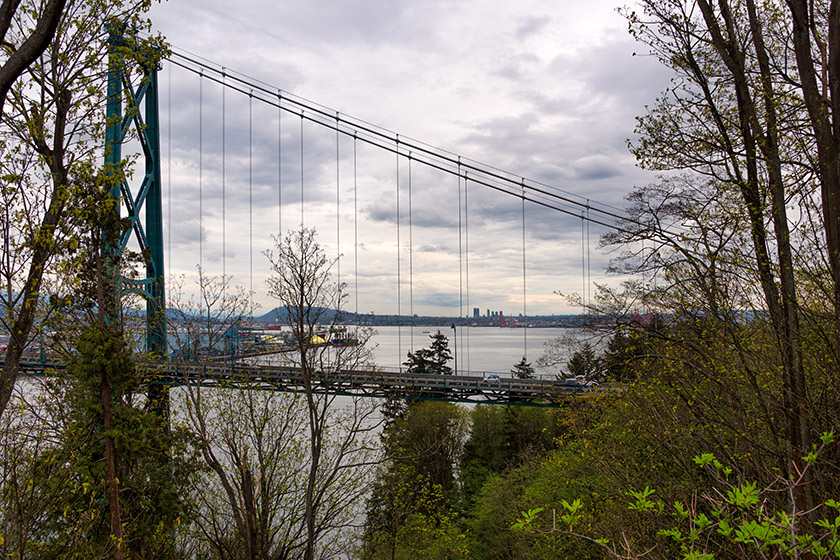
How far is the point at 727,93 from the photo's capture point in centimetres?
541

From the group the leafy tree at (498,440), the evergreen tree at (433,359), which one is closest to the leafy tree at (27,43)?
the leafy tree at (498,440)

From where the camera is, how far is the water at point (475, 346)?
25.4m

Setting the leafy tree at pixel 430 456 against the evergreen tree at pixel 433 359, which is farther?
the evergreen tree at pixel 433 359

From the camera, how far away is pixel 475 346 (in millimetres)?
47938

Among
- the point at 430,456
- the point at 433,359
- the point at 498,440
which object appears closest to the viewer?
the point at 430,456

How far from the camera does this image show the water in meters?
25.4

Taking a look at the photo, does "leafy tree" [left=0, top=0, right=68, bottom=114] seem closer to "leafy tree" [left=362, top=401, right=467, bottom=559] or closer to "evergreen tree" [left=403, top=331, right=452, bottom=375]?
"leafy tree" [left=362, top=401, right=467, bottom=559]

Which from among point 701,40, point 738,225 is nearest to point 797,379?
point 738,225

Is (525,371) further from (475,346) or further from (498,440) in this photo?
(475,346)

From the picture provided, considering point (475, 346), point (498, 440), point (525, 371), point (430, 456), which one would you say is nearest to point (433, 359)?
point (498, 440)

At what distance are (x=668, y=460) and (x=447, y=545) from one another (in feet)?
23.7

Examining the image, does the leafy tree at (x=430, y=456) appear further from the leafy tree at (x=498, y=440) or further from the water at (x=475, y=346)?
the water at (x=475, y=346)

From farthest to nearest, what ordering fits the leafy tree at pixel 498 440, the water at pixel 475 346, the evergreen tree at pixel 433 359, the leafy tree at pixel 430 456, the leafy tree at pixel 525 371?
1. the water at pixel 475 346
2. the evergreen tree at pixel 433 359
3. the leafy tree at pixel 498 440
4. the leafy tree at pixel 525 371
5. the leafy tree at pixel 430 456

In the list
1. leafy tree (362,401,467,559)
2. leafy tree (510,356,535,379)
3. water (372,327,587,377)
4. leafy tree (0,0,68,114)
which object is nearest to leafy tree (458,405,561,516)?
leafy tree (362,401,467,559)
